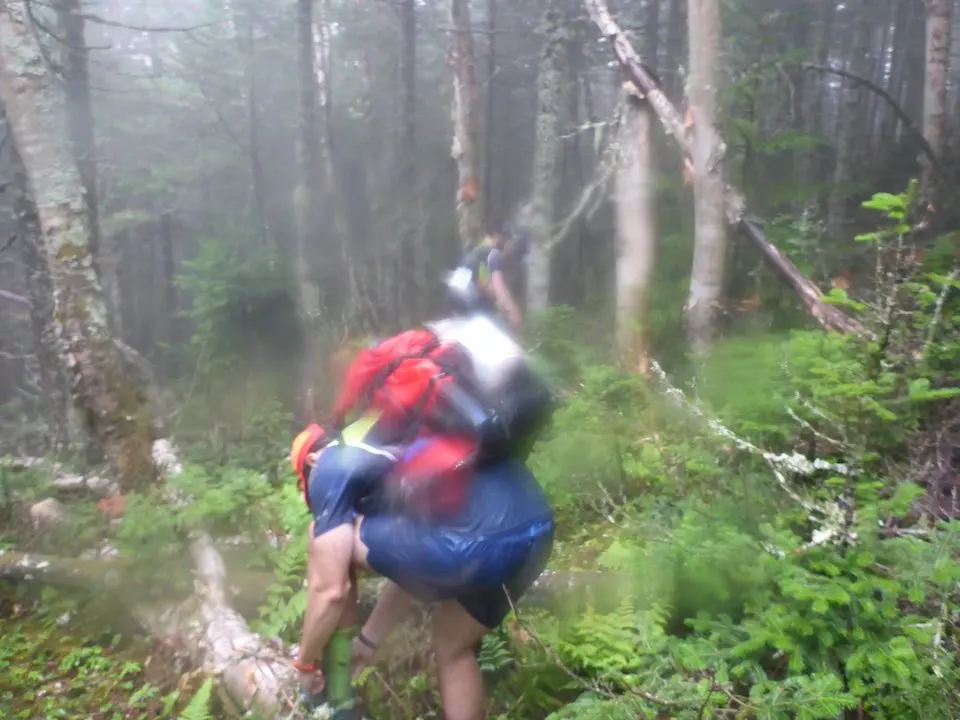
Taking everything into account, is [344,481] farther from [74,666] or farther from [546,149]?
[546,149]

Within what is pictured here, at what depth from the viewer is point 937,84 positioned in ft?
25.8

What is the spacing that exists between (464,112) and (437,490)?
8.28 meters

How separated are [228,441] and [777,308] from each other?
6.01m

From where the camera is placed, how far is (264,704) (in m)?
3.22

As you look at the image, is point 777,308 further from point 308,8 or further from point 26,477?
point 308,8

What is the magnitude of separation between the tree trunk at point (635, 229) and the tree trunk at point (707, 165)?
0.57m

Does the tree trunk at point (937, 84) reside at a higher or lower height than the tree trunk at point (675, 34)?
lower

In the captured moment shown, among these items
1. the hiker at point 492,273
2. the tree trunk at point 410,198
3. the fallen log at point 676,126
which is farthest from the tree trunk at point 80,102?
the fallen log at point 676,126

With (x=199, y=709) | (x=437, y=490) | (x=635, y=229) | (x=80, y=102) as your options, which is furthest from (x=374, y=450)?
(x=80, y=102)

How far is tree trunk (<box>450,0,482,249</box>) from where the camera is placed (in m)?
9.70

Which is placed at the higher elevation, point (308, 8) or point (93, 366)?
point (308, 8)

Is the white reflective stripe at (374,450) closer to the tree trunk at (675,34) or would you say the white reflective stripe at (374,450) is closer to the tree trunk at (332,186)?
the tree trunk at (332,186)

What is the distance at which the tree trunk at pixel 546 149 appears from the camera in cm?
984

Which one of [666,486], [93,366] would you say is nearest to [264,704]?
[666,486]
